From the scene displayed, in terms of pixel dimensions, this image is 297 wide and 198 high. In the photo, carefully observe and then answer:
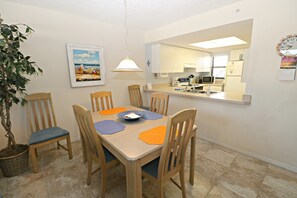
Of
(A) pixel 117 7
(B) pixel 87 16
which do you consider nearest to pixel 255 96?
(A) pixel 117 7

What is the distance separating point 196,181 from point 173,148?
2.78 ft

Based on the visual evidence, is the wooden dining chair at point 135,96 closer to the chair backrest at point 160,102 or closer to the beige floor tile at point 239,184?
the chair backrest at point 160,102

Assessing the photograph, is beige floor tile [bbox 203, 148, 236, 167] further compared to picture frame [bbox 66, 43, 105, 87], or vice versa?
picture frame [bbox 66, 43, 105, 87]

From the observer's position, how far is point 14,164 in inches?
71.4

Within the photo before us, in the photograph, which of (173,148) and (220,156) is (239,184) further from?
(173,148)

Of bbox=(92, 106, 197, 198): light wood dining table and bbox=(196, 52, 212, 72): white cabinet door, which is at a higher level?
bbox=(196, 52, 212, 72): white cabinet door

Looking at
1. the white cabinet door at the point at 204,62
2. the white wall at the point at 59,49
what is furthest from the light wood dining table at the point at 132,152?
the white cabinet door at the point at 204,62

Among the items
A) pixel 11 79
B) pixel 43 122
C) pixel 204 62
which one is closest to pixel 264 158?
pixel 43 122

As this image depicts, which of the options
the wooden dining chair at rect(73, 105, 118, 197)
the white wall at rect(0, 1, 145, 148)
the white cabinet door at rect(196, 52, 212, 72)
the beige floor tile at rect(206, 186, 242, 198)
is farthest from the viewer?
the white cabinet door at rect(196, 52, 212, 72)

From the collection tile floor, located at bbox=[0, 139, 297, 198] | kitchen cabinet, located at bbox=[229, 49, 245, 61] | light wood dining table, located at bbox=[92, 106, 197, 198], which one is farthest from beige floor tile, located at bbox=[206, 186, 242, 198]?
kitchen cabinet, located at bbox=[229, 49, 245, 61]

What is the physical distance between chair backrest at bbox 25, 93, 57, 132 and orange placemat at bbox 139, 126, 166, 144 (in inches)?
70.5

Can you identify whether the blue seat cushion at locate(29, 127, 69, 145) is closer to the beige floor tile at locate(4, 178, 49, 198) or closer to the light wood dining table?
the beige floor tile at locate(4, 178, 49, 198)

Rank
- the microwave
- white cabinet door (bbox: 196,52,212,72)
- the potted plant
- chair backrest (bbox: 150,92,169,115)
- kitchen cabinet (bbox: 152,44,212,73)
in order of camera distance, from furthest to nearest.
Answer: the microwave
white cabinet door (bbox: 196,52,212,72)
kitchen cabinet (bbox: 152,44,212,73)
chair backrest (bbox: 150,92,169,115)
the potted plant

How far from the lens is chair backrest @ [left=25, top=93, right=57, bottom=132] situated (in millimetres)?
2184
